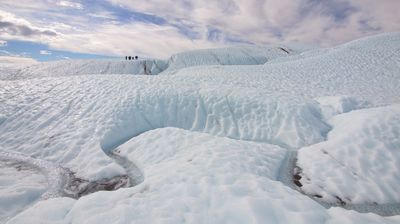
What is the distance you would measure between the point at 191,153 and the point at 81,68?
128 feet

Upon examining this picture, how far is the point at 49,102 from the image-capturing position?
43.3 ft

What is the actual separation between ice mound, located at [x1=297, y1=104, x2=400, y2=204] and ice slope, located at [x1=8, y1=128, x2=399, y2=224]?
3.79ft

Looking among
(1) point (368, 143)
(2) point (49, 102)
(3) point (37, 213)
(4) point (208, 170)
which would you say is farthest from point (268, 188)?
(2) point (49, 102)

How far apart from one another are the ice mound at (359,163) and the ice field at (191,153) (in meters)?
0.03

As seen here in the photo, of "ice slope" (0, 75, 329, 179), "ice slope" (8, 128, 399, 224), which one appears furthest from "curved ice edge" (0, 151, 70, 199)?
"ice slope" (8, 128, 399, 224)

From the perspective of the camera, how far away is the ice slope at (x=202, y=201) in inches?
196

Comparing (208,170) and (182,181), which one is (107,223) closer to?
(182,181)

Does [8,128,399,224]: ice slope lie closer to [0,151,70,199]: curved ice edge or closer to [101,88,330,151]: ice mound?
[0,151,70,199]: curved ice edge

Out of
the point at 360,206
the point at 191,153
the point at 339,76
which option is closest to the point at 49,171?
the point at 191,153

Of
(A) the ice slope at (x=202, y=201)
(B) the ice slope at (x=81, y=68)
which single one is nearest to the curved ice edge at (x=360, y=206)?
(A) the ice slope at (x=202, y=201)

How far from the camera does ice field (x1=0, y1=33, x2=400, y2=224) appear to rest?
5375mm

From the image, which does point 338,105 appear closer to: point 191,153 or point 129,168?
point 191,153

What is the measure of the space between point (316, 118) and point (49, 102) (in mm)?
12312

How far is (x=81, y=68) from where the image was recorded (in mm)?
41938
